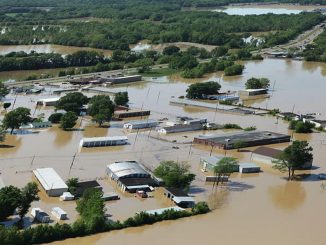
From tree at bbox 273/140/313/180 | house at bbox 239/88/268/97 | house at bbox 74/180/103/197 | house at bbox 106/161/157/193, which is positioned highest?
tree at bbox 273/140/313/180

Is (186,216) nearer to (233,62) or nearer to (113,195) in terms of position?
(113,195)

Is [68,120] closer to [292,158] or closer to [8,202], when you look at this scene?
[292,158]

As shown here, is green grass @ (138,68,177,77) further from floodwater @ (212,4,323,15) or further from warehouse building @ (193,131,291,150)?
floodwater @ (212,4,323,15)

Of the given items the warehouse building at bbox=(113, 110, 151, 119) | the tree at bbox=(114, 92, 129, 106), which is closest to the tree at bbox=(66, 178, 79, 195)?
the warehouse building at bbox=(113, 110, 151, 119)

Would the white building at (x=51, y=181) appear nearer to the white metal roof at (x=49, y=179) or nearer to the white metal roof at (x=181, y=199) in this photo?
the white metal roof at (x=49, y=179)

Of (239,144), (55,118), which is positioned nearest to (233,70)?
(55,118)

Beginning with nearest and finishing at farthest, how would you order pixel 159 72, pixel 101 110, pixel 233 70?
pixel 101 110 < pixel 233 70 < pixel 159 72
